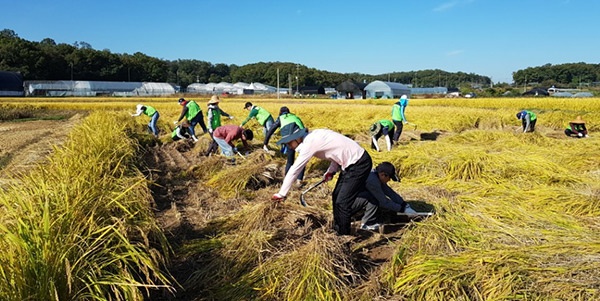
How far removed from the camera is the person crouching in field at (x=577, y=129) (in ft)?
33.4

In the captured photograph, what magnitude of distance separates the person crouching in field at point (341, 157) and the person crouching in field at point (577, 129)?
901 cm

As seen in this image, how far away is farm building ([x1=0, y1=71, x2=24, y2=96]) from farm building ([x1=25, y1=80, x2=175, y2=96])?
8.61 meters

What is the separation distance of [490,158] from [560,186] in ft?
3.60

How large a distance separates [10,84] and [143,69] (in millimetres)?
37360

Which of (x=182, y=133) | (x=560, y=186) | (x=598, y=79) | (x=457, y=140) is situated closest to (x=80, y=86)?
(x=182, y=133)

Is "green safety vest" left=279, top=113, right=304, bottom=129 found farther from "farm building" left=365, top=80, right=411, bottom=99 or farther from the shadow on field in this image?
"farm building" left=365, top=80, right=411, bottom=99

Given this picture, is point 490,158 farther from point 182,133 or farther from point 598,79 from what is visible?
point 598,79

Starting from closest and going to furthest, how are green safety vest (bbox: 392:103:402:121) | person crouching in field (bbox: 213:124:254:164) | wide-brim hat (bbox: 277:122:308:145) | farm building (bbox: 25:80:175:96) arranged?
wide-brim hat (bbox: 277:122:308:145)
person crouching in field (bbox: 213:124:254:164)
green safety vest (bbox: 392:103:402:121)
farm building (bbox: 25:80:175:96)

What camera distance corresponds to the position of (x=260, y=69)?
4301 inches

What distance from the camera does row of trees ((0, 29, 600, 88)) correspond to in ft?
200

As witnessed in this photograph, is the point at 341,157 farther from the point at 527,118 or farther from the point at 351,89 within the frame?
the point at 351,89

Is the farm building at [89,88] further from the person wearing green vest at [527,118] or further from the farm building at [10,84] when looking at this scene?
the person wearing green vest at [527,118]

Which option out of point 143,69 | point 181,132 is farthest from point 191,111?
point 143,69

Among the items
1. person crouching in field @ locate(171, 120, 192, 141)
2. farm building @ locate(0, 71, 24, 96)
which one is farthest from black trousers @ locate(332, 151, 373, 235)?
farm building @ locate(0, 71, 24, 96)
